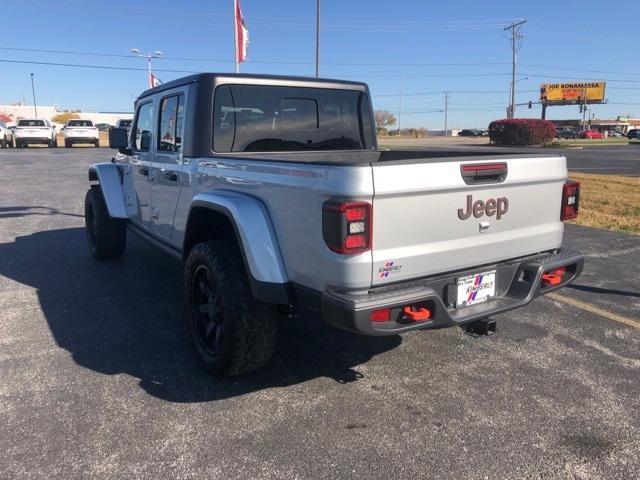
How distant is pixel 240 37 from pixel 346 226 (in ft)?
48.5

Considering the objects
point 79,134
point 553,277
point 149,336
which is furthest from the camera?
point 79,134

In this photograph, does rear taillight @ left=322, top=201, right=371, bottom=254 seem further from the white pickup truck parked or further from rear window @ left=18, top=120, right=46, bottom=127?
rear window @ left=18, top=120, right=46, bottom=127

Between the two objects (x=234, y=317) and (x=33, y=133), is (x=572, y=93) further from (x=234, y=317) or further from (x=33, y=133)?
(x=234, y=317)

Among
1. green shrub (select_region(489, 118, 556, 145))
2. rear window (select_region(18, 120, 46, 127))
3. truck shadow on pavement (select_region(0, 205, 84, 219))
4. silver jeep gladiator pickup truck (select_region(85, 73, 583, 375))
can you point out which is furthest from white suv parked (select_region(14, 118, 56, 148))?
green shrub (select_region(489, 118, 556, 145))

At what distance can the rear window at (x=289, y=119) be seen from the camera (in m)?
4.04

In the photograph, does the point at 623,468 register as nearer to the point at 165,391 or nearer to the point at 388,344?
the point at 388,344

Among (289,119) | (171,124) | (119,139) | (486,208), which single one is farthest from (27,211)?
(486,208)

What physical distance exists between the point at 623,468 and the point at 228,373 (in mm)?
2169

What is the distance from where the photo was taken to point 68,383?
3.44 m

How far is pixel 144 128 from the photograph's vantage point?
5.22 meters

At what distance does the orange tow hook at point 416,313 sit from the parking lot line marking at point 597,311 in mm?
2450

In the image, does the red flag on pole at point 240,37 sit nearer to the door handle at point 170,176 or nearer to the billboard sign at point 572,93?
the door handle at point 170,176

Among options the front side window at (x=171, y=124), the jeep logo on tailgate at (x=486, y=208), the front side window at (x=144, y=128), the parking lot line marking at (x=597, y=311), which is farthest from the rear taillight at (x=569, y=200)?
the front side window at (x=144, y=128)

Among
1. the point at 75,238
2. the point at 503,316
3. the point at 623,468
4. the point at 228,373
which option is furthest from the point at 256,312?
the point at 75,238
